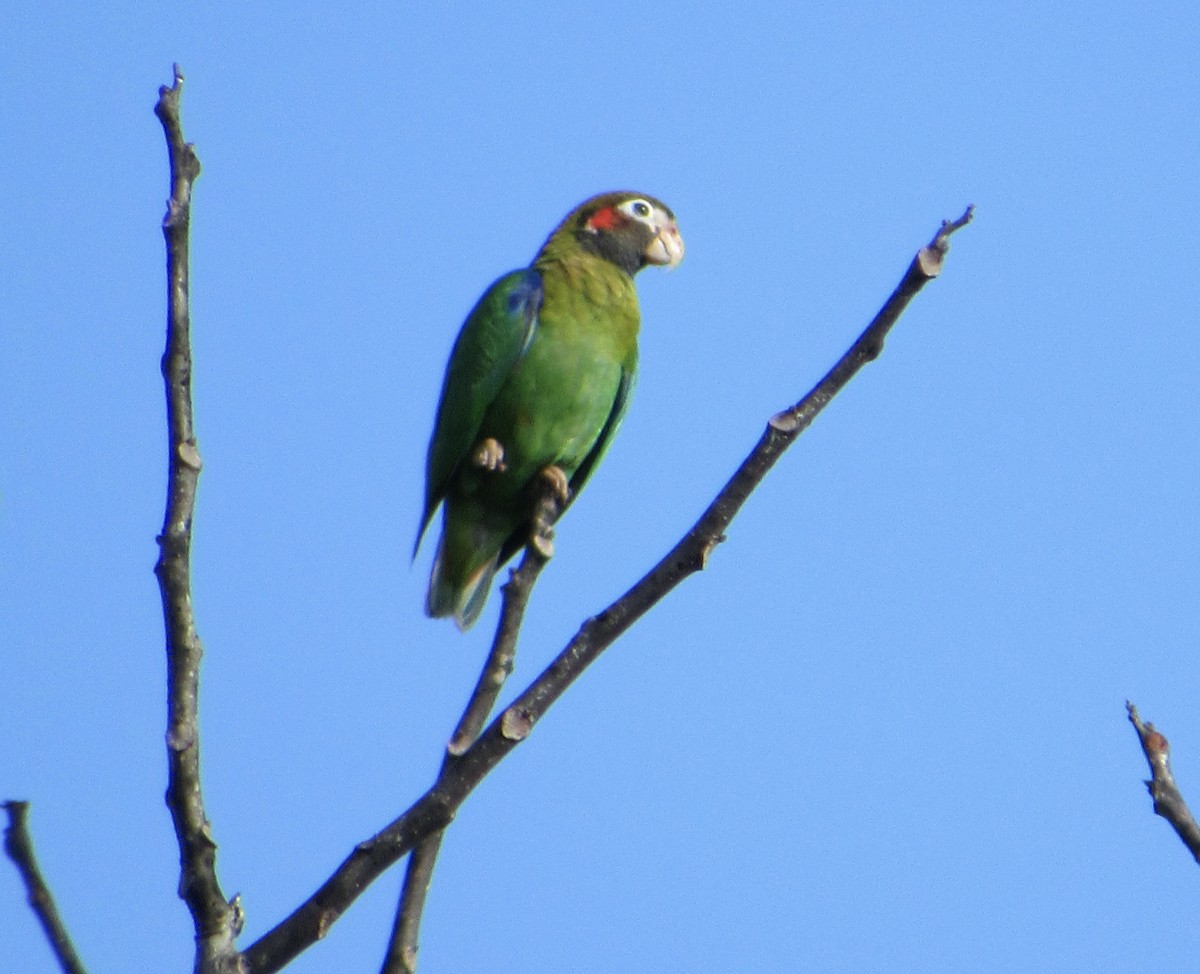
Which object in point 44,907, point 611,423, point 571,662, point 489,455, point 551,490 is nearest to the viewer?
point 44,907

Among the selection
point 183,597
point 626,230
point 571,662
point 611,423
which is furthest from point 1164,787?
point 626,230

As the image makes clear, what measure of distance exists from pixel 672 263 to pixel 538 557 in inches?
139

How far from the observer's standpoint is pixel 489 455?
5398mm

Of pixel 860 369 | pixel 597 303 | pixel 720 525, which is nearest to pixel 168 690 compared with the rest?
pixel 720 525

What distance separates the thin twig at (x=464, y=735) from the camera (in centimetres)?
254

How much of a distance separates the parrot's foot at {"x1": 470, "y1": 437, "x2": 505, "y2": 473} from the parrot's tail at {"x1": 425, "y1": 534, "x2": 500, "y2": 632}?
37 cm

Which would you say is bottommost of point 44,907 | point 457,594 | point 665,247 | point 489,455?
point 44,907

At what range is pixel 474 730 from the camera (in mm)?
2701

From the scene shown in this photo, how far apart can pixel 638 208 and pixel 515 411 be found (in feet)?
5.00

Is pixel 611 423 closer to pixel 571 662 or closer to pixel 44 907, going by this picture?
pixel 571 662

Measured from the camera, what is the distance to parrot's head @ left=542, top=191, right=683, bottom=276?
6.32m

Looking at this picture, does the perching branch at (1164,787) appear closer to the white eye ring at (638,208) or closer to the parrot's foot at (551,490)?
the parrot's foot at (551,490)

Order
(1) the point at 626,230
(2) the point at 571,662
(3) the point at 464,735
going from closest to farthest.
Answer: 1. (2) the point at 571,662
2. (3) the point at 464,735
3. (1) the point at 626,230

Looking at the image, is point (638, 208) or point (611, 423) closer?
point (611, 423)
